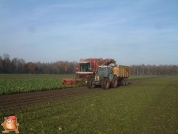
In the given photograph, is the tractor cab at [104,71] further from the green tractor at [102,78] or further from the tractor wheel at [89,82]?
the tractor wheel at [89,82]

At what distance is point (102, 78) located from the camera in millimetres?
25094

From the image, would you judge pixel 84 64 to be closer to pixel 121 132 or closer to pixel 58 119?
pixel 58 119

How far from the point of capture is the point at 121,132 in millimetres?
7633

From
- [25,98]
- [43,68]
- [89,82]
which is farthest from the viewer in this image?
[43,68]

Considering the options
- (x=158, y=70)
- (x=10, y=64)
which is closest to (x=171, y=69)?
(x=158, y=70)

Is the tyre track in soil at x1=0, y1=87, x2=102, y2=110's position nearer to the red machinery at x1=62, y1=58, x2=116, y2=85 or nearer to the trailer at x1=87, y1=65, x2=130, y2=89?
the trailer at x1=87, y1=65, x2=130, y2=89

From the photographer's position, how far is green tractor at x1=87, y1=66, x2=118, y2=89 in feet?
81.2

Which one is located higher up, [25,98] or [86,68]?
[86,68]

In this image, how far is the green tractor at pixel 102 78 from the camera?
24.7 m

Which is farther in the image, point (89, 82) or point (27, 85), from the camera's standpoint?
point (27, 85)

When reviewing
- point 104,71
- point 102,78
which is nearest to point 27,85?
point 102,78

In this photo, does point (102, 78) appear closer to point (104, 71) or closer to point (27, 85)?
point (104, 71)

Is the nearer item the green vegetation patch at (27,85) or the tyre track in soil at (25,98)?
the tyre track in soil at (25,98)

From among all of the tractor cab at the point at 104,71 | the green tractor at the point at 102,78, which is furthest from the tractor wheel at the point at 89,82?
the tractor cab at the point at 104,71
